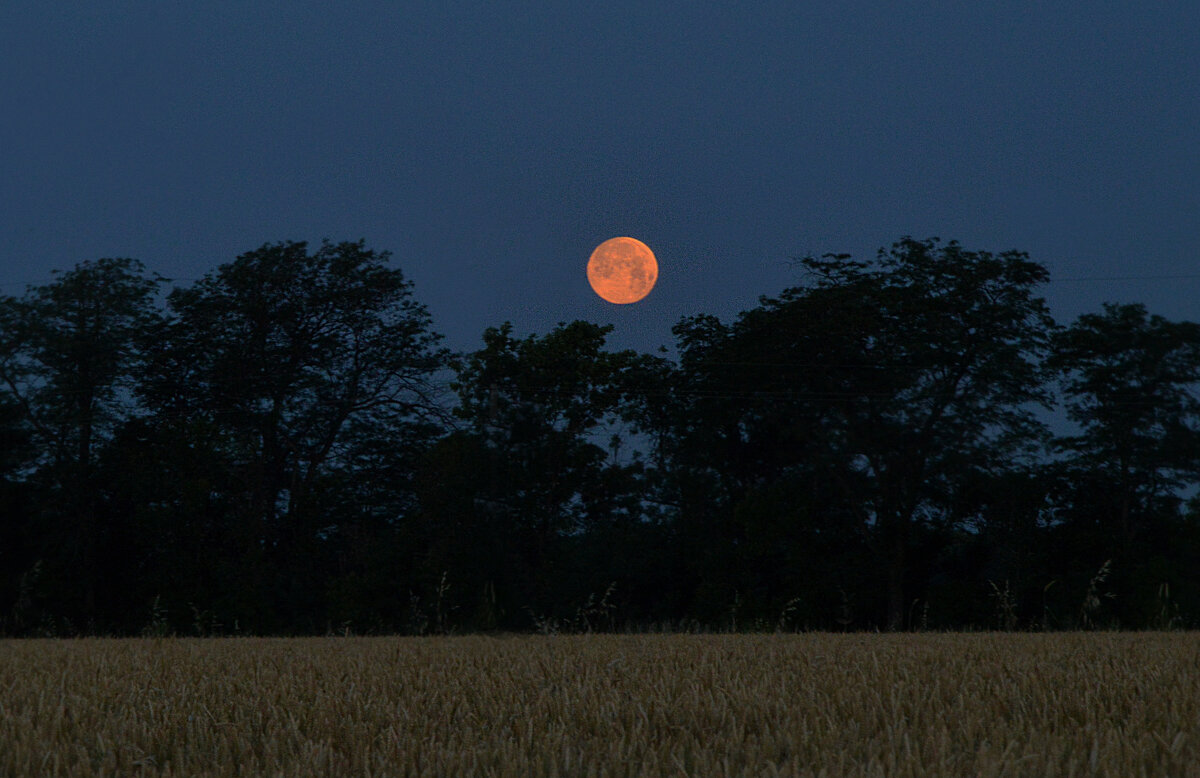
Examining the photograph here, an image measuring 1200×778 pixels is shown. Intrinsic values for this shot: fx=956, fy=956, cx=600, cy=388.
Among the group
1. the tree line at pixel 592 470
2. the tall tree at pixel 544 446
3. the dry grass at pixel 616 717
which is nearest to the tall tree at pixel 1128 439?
the tree line at pixel 592 470

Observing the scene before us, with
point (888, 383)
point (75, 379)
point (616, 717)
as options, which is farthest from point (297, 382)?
point (616, 717)

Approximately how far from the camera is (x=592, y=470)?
26.1 m

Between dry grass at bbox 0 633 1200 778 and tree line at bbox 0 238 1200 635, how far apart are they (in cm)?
1622

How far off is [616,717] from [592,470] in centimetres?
2266

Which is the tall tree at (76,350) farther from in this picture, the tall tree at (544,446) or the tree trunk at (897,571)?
the tree trunk at (897,571)

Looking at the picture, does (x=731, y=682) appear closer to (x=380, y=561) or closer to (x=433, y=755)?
(x=433, y=755)

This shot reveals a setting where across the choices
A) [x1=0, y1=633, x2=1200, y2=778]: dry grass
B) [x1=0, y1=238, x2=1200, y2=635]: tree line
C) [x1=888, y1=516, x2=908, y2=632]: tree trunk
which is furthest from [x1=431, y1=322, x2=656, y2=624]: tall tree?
[x1=0, y1=633, x2=1200, y2=778]: dry grass

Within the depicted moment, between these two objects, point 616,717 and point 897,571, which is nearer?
point 616,717

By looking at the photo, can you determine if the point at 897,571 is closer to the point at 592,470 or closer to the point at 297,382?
the point at 592,470

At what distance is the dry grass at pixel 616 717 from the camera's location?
2646 millimetres

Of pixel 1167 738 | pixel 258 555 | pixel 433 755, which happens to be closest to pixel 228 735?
pixel 433 755

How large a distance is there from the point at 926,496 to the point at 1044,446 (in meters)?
3.10

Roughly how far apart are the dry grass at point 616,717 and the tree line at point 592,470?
638 inches

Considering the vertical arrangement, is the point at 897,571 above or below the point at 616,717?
above
